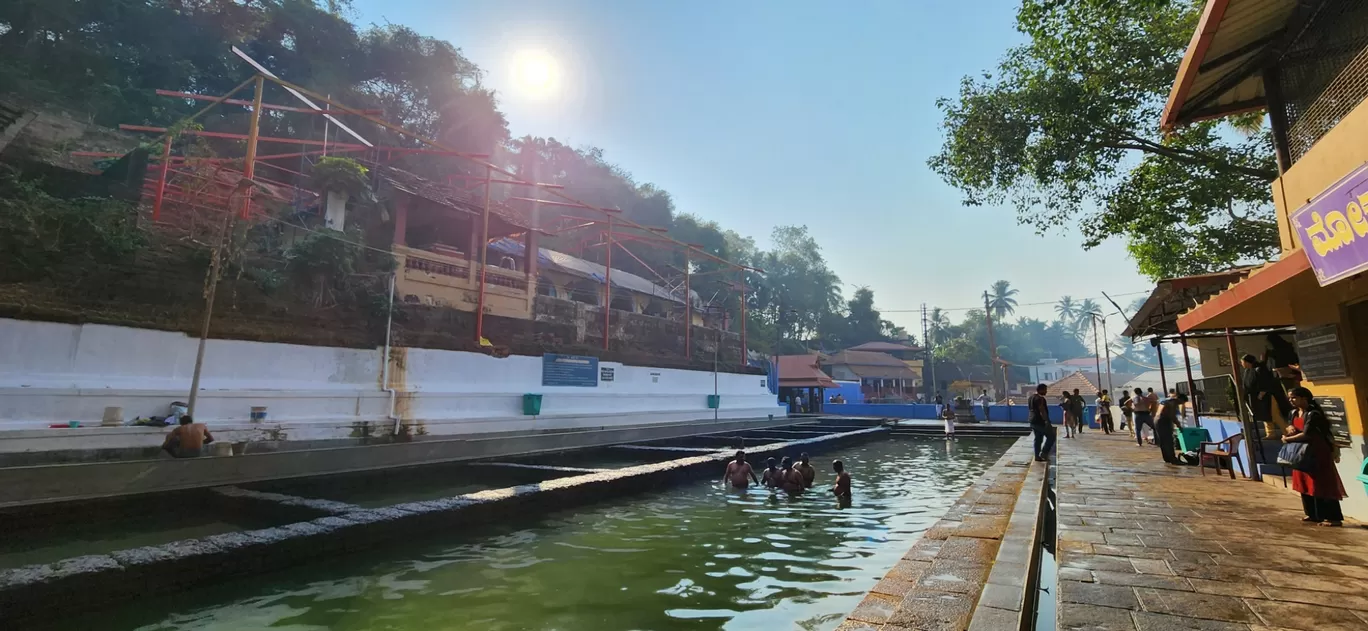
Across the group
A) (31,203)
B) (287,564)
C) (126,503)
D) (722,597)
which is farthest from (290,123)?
(722,597)

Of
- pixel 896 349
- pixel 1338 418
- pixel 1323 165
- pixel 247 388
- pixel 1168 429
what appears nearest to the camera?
pixel 1323 165

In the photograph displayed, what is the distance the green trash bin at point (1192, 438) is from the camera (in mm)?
9977

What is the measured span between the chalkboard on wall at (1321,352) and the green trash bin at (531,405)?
651 inches

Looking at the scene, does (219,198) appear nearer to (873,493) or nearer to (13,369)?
(13,369)

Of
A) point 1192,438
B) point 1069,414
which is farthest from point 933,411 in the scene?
point 1192,438

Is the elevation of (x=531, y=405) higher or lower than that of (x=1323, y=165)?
lower

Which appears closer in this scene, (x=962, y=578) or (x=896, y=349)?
(x=962, y=578)

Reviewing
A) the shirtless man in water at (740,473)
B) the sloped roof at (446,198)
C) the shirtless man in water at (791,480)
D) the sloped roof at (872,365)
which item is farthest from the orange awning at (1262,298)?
the sloped roof at (872,365)

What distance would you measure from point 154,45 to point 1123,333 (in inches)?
1418

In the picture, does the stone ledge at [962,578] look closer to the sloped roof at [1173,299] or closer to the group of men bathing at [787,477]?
the group of men bathing at [787,477]

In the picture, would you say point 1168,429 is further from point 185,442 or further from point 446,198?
point 446,198

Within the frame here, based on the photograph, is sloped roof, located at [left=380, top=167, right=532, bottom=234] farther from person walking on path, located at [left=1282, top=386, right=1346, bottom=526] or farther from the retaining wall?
person walking on path, located at [left=1282, top=386, right=1346, bottom=526]

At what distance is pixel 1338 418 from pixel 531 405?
659 inches

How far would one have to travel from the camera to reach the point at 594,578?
5.82 m
